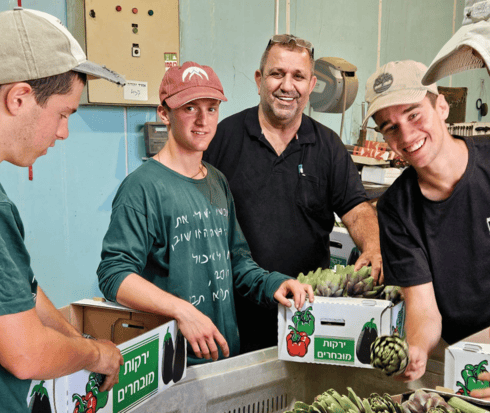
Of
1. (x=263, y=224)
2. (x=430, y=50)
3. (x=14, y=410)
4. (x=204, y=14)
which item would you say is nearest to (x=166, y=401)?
(x=14, y=410)

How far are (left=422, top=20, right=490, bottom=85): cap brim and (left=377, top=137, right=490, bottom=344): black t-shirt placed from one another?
16.4 inches

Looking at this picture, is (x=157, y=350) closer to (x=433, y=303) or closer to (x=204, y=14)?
(x=433, y=303)

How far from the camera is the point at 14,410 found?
2.88ft

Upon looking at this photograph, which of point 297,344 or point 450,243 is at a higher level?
point 450,243

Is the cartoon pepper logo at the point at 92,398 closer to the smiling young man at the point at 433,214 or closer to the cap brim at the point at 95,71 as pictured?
the cap brim at the point at 95,71

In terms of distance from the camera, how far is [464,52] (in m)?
1.04

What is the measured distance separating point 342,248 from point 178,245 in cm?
108

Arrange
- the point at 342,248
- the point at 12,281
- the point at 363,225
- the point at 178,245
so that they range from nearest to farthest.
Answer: the point at 12,281
the point at 178,245
the point at 363,225
the point at 342,248

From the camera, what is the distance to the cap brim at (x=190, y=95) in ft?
5.14

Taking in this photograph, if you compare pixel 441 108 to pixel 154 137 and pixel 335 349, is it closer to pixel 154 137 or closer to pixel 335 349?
pixel 335 349

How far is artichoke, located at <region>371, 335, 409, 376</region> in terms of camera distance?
117 centimetres

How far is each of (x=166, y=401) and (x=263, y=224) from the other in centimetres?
89

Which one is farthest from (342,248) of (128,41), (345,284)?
(128,41)

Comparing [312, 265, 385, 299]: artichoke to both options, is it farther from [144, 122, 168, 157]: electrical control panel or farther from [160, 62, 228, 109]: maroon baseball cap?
[144, 122, 168, 157]: electrical control panel
